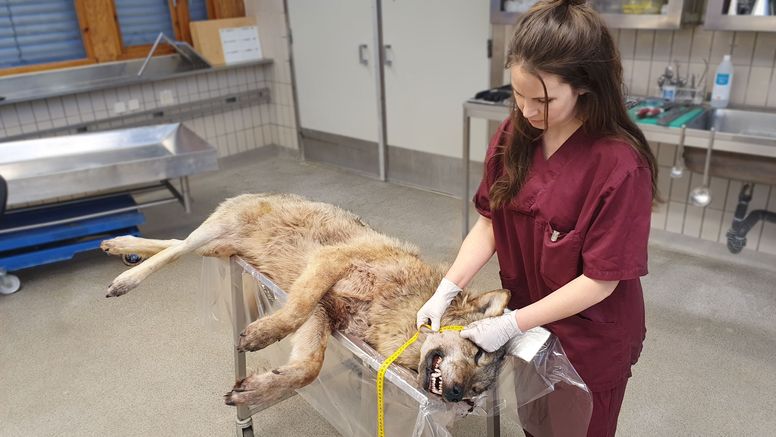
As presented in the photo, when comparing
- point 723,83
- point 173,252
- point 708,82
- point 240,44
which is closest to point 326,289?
point 173,252

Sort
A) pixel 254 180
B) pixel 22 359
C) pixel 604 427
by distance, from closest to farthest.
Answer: pixel 604 427, pixel 22 359, pixel 254 180

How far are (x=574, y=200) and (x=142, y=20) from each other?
4.74 metres

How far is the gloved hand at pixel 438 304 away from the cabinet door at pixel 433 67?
113 inches

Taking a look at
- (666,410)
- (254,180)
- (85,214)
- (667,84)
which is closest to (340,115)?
(254,180)

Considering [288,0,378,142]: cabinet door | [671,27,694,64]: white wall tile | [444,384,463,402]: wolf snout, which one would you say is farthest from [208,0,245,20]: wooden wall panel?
[444,384,463,402]: wolf snout

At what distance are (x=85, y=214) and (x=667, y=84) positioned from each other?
142 inches

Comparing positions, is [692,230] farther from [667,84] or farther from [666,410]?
[666,410]

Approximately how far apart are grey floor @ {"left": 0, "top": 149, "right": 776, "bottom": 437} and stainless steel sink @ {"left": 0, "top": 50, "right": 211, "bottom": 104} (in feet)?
4.55

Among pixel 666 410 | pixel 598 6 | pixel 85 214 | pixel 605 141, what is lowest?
pixel 666 410

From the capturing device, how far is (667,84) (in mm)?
3322

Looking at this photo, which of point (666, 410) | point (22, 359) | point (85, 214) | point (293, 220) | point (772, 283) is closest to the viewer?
point (293, 220)

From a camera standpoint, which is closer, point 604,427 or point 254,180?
point 604,427

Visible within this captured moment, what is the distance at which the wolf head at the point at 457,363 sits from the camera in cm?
119

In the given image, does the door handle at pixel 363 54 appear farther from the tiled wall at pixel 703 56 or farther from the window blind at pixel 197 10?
the tiled wall at pixel 703 56
